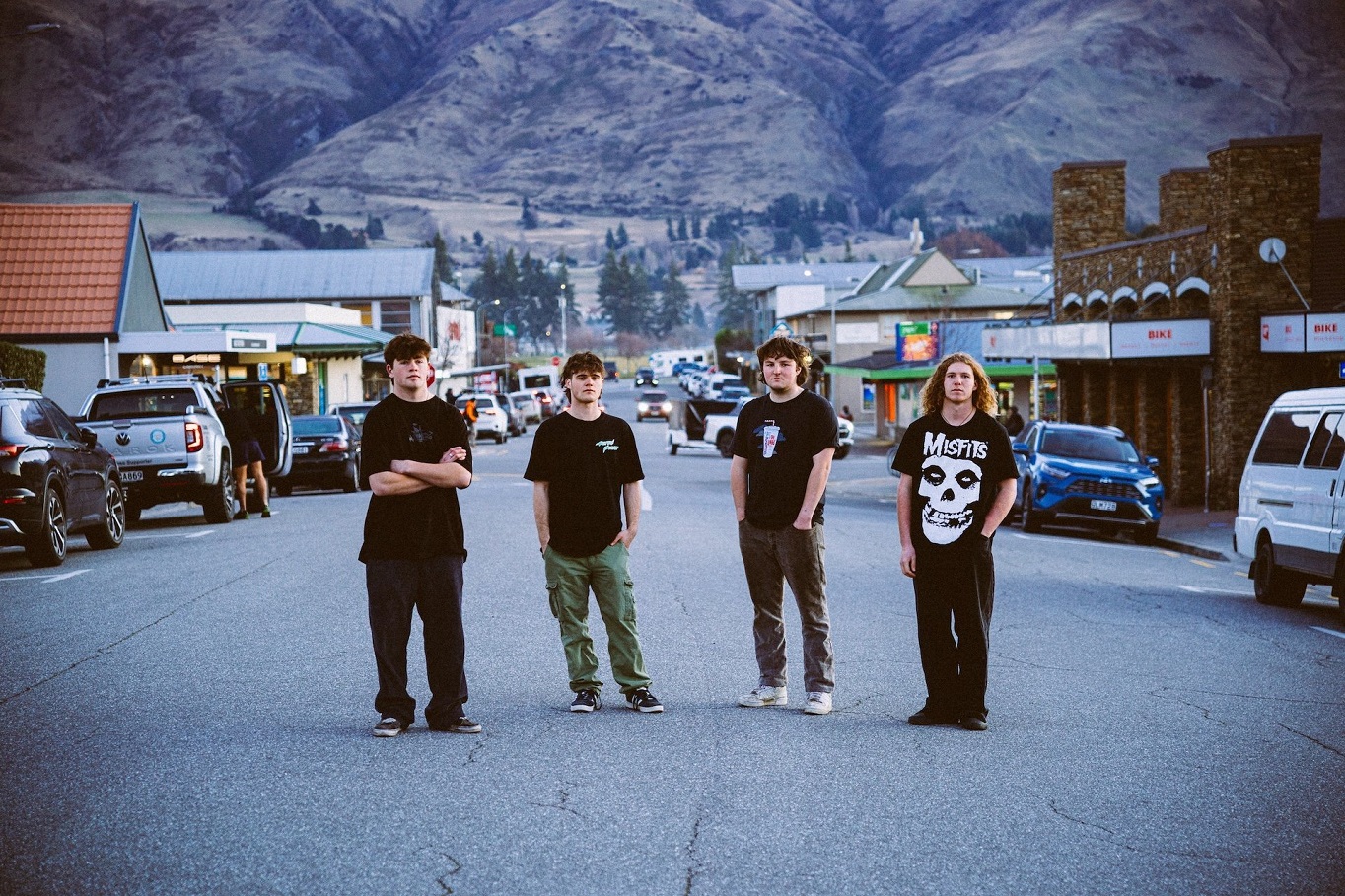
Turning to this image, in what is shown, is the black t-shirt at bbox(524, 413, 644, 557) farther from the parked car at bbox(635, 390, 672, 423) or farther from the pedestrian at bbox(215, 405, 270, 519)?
the parked car at bbox(635, 390, 672, 423)

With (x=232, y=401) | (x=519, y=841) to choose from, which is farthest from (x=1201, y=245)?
(x=519, y=841)

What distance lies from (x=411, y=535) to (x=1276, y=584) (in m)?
9.81

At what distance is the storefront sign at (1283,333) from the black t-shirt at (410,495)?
73.2 feet

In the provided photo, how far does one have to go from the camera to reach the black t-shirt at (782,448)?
8.48 meters

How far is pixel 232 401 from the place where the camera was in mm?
27625

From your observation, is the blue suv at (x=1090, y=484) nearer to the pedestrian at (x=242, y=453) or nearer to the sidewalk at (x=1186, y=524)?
the sidewalk at (x=1186, y=524)

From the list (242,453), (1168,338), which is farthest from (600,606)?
(1168,338)

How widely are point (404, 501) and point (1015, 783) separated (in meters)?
3.26

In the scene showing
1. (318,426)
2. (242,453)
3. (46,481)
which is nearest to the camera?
(46,481)

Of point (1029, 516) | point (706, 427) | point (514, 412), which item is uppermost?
point (514, 412)

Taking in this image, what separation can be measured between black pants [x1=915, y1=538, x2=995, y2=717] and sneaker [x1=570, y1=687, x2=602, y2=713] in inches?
70.1

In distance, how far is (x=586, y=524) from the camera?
27.9 ft

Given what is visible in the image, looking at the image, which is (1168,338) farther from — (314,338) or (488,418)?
(488,418)

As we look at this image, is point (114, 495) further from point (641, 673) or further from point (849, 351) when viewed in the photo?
point (849, 351)
